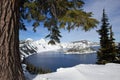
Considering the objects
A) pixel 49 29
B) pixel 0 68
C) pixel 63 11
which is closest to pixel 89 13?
pixel 63 11

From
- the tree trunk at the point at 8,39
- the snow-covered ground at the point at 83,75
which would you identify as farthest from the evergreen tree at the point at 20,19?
the snow-covered ground at the point at 83,75

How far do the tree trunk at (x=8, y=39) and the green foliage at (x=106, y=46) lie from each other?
986 inches

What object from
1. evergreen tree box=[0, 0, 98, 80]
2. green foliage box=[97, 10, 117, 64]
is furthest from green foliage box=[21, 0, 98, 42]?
green foliage box=[97, 10, 117, 64]

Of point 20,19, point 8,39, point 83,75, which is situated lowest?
point 83,75

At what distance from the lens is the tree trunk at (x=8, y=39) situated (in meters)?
4.04

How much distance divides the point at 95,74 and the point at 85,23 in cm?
225

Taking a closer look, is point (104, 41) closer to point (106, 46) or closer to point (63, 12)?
point (106, 46)

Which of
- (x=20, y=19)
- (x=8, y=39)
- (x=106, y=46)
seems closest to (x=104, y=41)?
(x=106, y=46)

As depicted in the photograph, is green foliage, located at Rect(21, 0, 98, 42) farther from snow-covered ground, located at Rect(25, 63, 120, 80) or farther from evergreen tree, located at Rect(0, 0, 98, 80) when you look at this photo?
snow-covered ground, located at Rect(25, 63, 120, 80)

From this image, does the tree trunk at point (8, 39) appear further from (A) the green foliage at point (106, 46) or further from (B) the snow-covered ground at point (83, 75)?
(A) the green foliage at point (106, 46)

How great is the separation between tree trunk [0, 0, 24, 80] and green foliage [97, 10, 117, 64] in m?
25.0

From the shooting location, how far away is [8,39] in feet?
13.6

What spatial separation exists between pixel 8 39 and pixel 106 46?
26.7 m

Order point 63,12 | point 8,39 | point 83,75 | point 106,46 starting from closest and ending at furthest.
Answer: point 8,39
point 83,75
point 63,12
point 106,46
